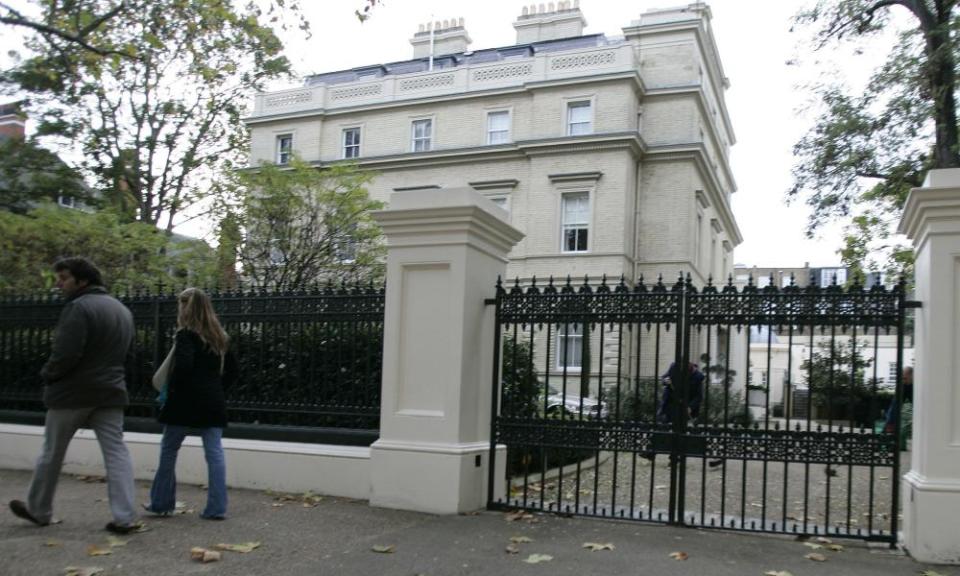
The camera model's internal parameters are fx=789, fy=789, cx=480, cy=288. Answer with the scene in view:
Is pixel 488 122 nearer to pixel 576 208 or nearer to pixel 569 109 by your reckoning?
pixel 569 109

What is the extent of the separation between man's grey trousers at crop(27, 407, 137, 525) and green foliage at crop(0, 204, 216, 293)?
9034 mm

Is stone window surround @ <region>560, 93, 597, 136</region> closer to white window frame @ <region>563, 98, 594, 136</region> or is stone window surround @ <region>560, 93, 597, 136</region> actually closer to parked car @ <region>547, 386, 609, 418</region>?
white window frame @ <region>563, 98, 594, 136</region>

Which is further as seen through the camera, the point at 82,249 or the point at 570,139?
the point at 570,139

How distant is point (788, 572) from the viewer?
511cm

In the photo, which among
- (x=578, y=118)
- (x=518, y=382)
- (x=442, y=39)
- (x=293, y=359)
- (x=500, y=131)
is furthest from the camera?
(x=442, y=39)

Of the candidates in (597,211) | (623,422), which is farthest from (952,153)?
(597,211)

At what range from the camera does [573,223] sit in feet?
100

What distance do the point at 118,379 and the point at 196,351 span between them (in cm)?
59

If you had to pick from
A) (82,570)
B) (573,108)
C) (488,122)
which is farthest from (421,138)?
(82,570)

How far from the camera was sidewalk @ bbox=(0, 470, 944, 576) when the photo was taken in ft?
16.7

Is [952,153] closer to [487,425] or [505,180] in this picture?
[487,425]

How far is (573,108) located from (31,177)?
1894 centimetres

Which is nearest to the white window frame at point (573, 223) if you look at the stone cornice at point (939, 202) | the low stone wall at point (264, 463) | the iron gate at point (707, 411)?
the iron gate at point (707, 411)

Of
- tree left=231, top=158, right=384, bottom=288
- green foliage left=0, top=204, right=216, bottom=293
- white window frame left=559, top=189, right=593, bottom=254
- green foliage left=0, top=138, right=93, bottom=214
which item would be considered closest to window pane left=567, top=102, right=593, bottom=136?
white window frame left=559, top=189, right=593, bottom=254
